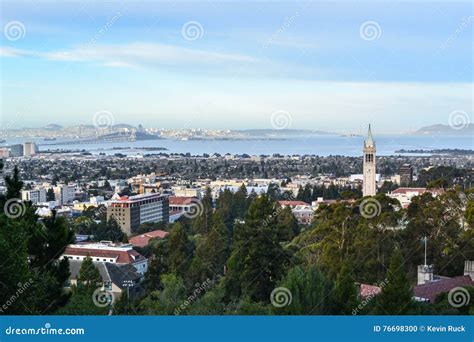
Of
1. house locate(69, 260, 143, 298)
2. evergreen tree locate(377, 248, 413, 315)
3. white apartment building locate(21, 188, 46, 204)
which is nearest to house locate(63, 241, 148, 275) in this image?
house locate(69, 260, 143, 298)

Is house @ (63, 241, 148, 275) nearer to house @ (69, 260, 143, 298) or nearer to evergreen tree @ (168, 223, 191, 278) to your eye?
house @ (69, 260, 143, 298)

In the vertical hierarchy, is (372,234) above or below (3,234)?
below

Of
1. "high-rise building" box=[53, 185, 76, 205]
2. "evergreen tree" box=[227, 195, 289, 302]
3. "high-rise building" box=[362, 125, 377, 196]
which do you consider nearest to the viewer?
"evergreen tree" box=[227, 195, 289, 302]

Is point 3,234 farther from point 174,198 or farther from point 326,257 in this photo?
point 174,198

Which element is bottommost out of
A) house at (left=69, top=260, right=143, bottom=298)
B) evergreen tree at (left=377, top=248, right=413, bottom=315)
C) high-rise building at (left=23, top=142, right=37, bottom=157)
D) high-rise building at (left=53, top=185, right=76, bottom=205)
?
high-rise building at (left=53, top=185, right=76, bottom=205)

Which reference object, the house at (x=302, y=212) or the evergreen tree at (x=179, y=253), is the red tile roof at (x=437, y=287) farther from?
the house at (x=302, y=212)

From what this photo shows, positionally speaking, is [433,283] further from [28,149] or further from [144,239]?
[28,149]

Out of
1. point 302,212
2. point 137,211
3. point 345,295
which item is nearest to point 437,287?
point 345,295

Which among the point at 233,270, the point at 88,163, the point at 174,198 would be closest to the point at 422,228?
the point at 233,270
